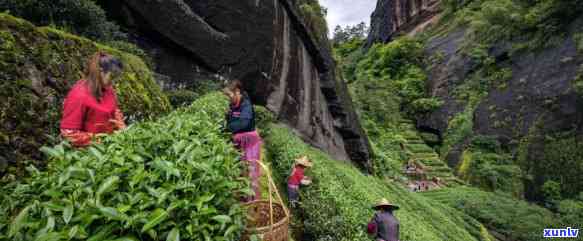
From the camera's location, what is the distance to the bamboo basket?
6.59 ft

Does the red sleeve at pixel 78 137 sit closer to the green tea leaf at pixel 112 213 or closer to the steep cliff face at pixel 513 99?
the green tea leaf at pixel 112 213

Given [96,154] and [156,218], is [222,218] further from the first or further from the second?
[96,154]

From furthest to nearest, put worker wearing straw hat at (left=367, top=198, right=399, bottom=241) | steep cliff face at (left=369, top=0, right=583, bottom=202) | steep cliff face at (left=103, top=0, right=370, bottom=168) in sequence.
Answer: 1. steep cliff face at (left=369, top=0, right=583, bottom=202)
2. steep cliff face at (left=103, top=0, right=370, bottom=168)
3. worker wearing straw hat at (left=367, top=198, right=399, bottom=241)

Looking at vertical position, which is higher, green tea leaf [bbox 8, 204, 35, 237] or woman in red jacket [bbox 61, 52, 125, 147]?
woman in red jacket [bbox 61, 52, 125, 147]

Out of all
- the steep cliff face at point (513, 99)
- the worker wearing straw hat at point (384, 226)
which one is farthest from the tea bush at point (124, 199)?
the steep cliff face at point (513, 99)

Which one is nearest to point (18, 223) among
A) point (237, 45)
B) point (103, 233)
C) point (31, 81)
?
point (103, 233)

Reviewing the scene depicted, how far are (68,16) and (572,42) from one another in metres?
28.3

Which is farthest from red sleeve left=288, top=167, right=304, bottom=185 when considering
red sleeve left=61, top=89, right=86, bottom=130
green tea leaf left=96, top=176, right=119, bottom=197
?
green tea leaf left=96, top=176, right=119, bottom=197

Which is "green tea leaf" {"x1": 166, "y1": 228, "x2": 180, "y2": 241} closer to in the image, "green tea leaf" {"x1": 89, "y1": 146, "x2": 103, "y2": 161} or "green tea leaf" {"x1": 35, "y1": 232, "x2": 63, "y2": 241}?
"green tea leaf" {"x1": 35, "y1": 232, "x2": 63, "y2": 241}

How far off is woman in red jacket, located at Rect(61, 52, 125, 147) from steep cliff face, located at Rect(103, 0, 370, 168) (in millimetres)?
7548

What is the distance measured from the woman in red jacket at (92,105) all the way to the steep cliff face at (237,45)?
755 cm

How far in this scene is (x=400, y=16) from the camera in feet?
145

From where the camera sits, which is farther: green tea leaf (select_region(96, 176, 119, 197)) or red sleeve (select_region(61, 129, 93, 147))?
red sleeve (select_region(61, 129, 93, 147))

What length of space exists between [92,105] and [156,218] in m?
1.87
